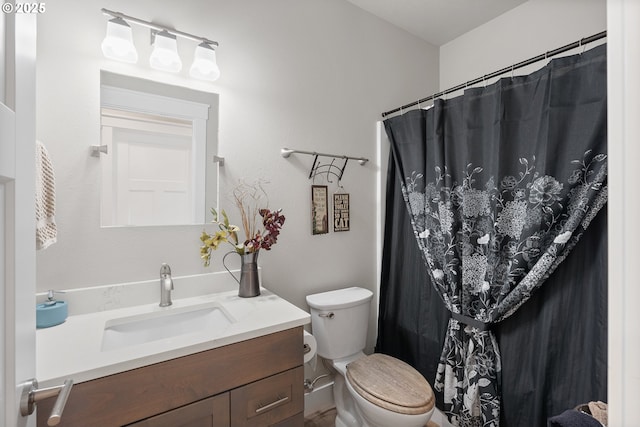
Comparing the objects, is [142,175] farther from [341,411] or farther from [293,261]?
[341,411]

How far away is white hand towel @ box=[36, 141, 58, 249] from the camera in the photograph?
99 cm

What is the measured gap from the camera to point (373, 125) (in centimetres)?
217

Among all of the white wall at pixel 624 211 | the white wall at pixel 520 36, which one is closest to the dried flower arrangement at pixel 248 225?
the white wall at pixel 624 211

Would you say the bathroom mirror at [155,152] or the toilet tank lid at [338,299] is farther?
the toilet tank lid at [338,299]

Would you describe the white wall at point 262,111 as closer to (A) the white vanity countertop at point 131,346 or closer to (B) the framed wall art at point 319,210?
(B) the framed wall art at point 319,210

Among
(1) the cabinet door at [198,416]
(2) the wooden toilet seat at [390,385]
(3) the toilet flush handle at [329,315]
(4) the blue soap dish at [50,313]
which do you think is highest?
(4) the blue soap dish at [50,313]

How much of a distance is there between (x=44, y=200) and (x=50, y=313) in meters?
0.43

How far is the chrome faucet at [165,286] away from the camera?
134 centimetres

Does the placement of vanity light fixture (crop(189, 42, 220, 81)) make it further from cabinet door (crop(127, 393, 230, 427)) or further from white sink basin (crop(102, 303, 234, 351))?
cabinet door (crop(127, 393, 230, 427))

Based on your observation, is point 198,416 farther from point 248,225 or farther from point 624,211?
point 624,211

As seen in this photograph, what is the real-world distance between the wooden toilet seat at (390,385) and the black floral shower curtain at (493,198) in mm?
298

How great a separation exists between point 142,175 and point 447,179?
5.10 ft

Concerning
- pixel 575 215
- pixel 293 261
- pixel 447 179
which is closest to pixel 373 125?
pixel 447 179

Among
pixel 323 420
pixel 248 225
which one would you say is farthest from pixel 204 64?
pixel 323 420
